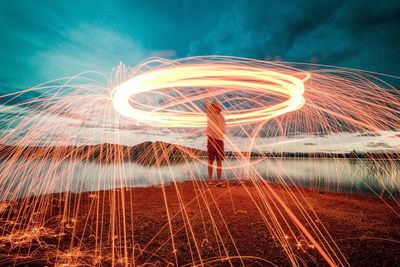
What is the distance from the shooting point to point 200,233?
3236 mm

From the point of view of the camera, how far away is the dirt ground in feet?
8.20

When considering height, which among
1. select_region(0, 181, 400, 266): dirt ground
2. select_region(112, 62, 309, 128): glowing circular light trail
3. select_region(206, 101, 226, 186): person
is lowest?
select_region(0, 181, 400, 266): dirt ground

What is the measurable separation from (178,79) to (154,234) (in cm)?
293

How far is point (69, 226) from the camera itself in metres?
3.56

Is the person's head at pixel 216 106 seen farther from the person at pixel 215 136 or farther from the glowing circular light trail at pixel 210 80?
the glowing circular light trail at pixel 210 80

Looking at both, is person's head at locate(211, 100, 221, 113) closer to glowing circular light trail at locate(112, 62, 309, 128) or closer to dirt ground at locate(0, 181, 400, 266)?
glowing circular light trail at locate(112, 62, 309, 128)

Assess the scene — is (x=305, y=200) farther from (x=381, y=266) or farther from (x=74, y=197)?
(x=74, y=197)

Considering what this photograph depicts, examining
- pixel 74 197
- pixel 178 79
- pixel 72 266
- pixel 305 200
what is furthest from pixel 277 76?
pixel 74 197

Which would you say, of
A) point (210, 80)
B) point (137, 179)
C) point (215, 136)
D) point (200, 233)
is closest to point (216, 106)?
point (215, 136)

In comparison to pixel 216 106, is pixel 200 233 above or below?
below

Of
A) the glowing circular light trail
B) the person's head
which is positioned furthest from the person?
the glowing circular light trail

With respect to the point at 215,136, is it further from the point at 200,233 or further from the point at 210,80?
the point at 200,233

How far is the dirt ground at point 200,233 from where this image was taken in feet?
8.20

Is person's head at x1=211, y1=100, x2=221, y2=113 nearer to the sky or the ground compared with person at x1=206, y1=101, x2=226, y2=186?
nearer to the sky
